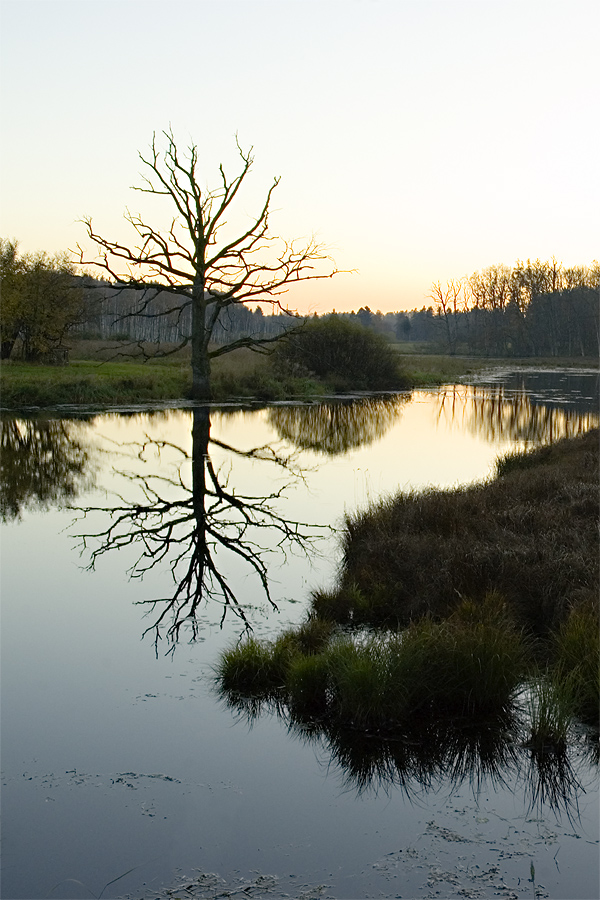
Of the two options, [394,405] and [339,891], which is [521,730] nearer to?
[339,891]

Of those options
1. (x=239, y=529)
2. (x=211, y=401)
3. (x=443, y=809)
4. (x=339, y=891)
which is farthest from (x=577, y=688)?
(x=211, y=401)

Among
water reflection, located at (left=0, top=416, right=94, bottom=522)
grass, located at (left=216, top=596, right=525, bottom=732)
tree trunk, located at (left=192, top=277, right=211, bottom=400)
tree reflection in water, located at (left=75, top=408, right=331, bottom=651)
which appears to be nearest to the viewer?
grass, located at (left=216, top=596, right=525, bottom=732)

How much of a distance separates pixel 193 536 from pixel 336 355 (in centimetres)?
3463

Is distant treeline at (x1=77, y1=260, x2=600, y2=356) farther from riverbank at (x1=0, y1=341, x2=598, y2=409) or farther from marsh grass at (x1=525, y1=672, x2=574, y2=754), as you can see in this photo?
marsh grass at (x1=525, y1=672, x2=574, y2=754)

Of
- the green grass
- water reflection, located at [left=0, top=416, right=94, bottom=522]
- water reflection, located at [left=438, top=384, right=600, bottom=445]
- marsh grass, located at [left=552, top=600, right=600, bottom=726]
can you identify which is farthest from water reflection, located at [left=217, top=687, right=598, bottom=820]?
the green grass

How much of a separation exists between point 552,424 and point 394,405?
9705mm

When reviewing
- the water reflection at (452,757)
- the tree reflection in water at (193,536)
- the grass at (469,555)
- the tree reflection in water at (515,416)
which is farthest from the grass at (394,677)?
the tree reflection in water at (515,416)

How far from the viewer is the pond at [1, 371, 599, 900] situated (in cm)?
450

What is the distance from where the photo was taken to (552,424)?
2997cm

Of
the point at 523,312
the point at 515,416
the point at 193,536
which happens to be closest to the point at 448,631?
the point at 193,536

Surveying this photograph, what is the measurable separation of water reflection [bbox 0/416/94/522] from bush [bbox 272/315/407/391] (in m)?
19.2

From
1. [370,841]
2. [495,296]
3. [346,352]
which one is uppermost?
[495,296]

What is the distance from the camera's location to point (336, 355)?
4634 centimetres

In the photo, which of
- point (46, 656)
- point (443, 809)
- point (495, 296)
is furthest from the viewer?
point (495, 296)
